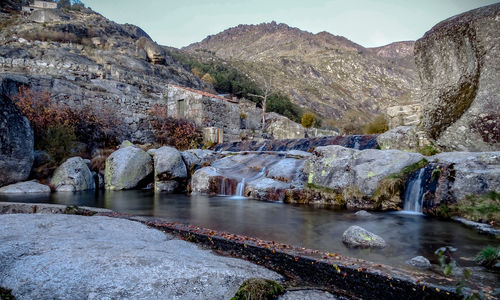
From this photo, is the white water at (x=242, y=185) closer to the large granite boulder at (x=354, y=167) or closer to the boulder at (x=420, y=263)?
the large granite boulder at (x=354, y=167)

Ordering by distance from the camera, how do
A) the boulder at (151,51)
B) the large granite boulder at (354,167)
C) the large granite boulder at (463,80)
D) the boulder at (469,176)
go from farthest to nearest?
1. the boulder at (151,51)
2. the large granite boulder at (354,167)
3. the large granite boulder at (463,80)
4. the boulder at (469,176)

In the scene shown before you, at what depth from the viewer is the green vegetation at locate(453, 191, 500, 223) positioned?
4618 millimetres

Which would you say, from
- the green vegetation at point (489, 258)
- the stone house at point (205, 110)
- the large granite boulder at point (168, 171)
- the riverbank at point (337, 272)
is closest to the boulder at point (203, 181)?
the large granite boulder at point (168, 171)

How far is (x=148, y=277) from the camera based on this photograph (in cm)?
203

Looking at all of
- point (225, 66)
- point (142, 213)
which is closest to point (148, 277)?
point (142, 213)

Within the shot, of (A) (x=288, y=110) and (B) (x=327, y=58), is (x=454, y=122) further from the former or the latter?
(B) (x=327, y=58)

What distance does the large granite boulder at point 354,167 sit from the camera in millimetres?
6613

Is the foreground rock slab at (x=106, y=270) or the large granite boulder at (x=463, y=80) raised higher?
the large granite boulder at (x=463, y=80)

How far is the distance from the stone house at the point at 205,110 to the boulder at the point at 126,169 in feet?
21.5

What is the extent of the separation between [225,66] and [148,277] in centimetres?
4164

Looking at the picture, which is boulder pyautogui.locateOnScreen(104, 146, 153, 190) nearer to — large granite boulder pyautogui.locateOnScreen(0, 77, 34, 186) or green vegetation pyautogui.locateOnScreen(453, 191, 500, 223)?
large granite boulder pyautogui.locateOnScreen(0, 77, 34, 186)

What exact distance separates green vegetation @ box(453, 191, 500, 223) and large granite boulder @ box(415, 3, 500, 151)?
60.7 inches

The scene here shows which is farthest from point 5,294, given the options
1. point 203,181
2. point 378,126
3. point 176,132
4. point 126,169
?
point 378,126

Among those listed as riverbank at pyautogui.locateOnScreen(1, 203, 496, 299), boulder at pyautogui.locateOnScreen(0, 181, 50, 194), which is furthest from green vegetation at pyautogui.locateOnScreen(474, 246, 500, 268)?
boulder at pyautogui.locateOnScreen(0, 181, 50, 194)
